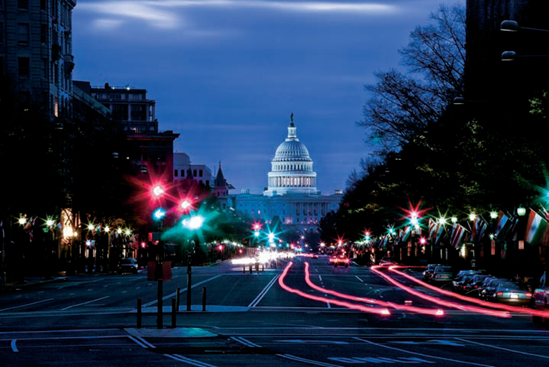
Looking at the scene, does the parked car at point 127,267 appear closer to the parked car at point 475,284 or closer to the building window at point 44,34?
the building window at point 44,34

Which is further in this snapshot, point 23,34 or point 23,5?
point 23,34

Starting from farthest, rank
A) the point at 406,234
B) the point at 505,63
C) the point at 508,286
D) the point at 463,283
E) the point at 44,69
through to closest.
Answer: the point at 406,234
the point at 44,69
the point at 463,283
the point at 505,63
the point at 508,286

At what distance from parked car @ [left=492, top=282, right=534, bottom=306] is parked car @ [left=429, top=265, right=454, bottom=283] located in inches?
977

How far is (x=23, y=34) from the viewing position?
107312 millimetres

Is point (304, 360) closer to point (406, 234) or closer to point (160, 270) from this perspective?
point (160, 270)

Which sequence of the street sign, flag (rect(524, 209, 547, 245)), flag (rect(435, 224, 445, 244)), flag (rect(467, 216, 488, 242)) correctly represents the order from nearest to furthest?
the street sign < flag (rect(524, 209, 547, 245)) < flag (rect(467, 216, 488, 242)) < flag (rect(435, 224, 445, 244))

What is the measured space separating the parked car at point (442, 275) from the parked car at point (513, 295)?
81.4 ft

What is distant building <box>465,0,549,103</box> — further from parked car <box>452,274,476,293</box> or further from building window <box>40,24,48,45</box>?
building window <box>40,24,48,45</box>

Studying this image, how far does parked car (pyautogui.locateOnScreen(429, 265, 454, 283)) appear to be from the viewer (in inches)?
2945

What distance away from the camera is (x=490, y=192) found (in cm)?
6119

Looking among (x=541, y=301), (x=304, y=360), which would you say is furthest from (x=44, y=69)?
(x=304, y=360)

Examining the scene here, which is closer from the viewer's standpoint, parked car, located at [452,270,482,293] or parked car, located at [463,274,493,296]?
parked car, located at [463,274,493,296]

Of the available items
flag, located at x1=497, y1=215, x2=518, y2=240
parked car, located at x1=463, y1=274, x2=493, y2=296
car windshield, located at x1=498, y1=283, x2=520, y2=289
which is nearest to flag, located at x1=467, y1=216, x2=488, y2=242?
flag, located at x1=497, y1=215, x2=518, y2=240

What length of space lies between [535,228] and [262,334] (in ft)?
85.5
